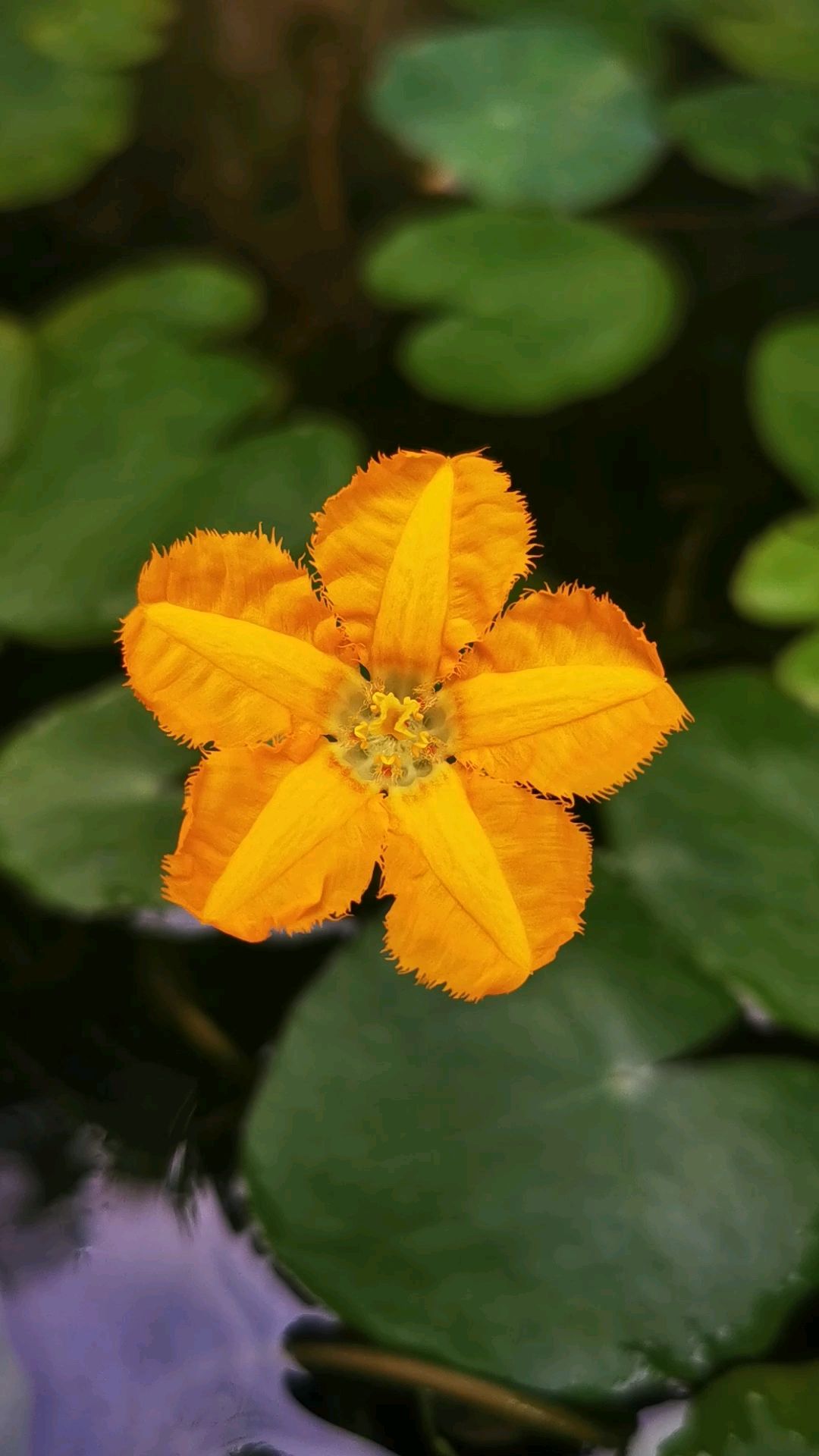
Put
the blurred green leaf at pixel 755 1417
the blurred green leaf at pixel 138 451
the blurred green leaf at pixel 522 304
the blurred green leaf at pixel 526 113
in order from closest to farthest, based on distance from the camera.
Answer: the blurred green leaf at pixel 755 1417, the blurred green leaf at pixel 138 451, the blurred green leaf at pixel 522 304, the blurred green leaf at pixel 526 113

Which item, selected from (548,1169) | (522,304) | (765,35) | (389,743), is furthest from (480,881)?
(765,35)

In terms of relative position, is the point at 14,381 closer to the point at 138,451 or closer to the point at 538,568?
the point at 138,451

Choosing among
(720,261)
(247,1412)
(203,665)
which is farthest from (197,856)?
(720,261)

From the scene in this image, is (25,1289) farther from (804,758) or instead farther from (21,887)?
(804,758)

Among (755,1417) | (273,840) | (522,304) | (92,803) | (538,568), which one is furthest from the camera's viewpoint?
(522,304)

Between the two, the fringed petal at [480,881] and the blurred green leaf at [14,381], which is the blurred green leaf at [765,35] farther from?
the fringed petal at [480,881]

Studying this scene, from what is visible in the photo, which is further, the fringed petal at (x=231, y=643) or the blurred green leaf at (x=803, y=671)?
the blurred green leaf at (x=803, y=671)

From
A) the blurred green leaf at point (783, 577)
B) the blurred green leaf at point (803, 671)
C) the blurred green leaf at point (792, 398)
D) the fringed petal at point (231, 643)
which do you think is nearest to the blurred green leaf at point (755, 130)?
the blurred green leaf at point (792, 398)
